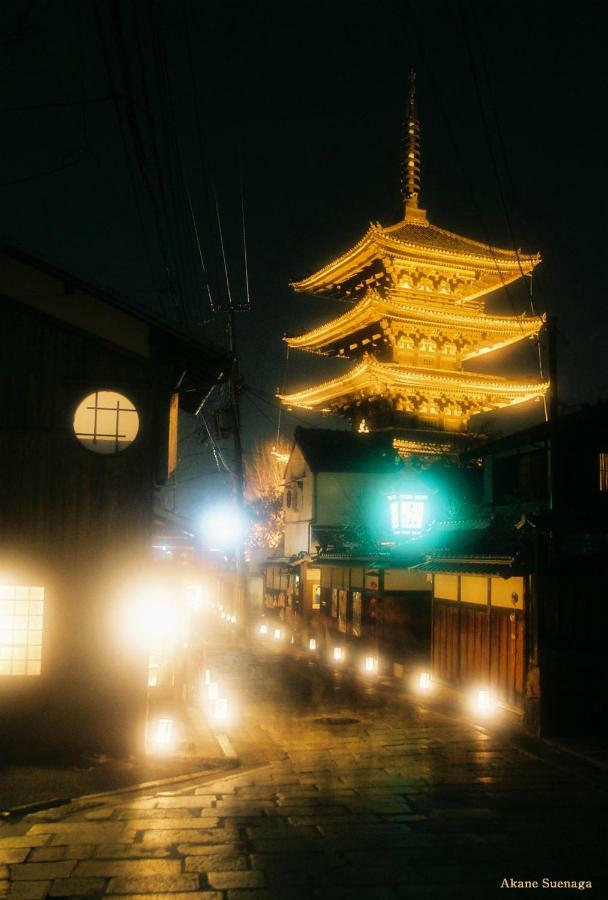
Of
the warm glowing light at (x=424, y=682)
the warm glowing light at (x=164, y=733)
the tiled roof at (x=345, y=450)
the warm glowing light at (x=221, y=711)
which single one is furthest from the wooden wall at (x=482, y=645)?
the tiled roof at (x=345, y=450)

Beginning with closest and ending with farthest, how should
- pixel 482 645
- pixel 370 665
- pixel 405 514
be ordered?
pixel 482 645 → pixel 370 665 → pixel 405 514

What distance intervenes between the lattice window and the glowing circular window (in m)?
2.45

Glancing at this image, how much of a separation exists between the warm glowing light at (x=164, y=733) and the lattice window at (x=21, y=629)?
2.44 m

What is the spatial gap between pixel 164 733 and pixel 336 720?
182 inches

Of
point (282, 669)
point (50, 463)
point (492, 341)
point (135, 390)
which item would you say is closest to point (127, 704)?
point (50, 463)

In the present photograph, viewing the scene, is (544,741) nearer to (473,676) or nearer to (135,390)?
(473,676)

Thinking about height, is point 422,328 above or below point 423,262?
below

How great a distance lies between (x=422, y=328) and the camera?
126 feet

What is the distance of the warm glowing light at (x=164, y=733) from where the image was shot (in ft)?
43.9

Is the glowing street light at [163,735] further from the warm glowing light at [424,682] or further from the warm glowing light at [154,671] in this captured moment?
the warm glowing light at [424,682]

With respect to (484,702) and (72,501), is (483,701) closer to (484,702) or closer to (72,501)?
(484,702)

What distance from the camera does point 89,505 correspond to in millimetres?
12828

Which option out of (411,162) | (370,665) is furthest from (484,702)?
(411,162)

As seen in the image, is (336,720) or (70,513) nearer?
(70,513)
